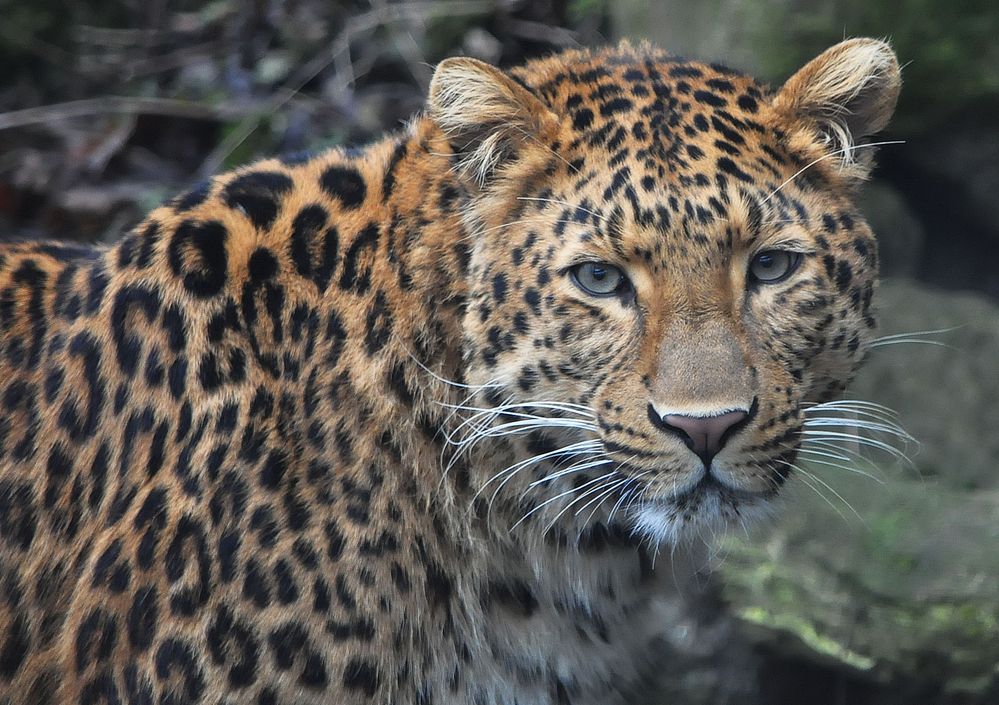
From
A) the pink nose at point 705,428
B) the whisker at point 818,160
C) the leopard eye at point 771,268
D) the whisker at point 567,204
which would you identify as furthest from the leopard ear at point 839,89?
the pink nose at point 705,428

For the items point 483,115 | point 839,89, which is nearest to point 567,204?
point 483,115

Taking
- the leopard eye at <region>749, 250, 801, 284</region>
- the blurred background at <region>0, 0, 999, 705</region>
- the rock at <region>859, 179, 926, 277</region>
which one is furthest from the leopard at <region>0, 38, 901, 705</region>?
the rock at <region>859, 179, 926, 277</region>

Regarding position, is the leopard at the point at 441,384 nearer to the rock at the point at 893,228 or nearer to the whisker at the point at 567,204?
the whisker at the point at 567,204

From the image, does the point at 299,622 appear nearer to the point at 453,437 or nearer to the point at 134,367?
the point at 453,437

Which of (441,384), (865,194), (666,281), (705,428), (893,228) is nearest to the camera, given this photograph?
(705,428)

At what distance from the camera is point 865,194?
7754 millimetres

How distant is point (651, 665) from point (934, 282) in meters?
4.29

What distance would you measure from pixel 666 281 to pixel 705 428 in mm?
474

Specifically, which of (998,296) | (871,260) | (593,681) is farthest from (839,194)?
(998,296)

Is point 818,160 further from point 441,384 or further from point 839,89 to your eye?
point 441,384

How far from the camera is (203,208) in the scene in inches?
175

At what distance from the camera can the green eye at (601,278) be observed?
3.98 meters

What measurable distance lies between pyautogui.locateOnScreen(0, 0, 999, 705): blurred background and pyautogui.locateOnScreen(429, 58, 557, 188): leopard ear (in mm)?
1541

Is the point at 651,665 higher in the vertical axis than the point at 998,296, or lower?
lower
